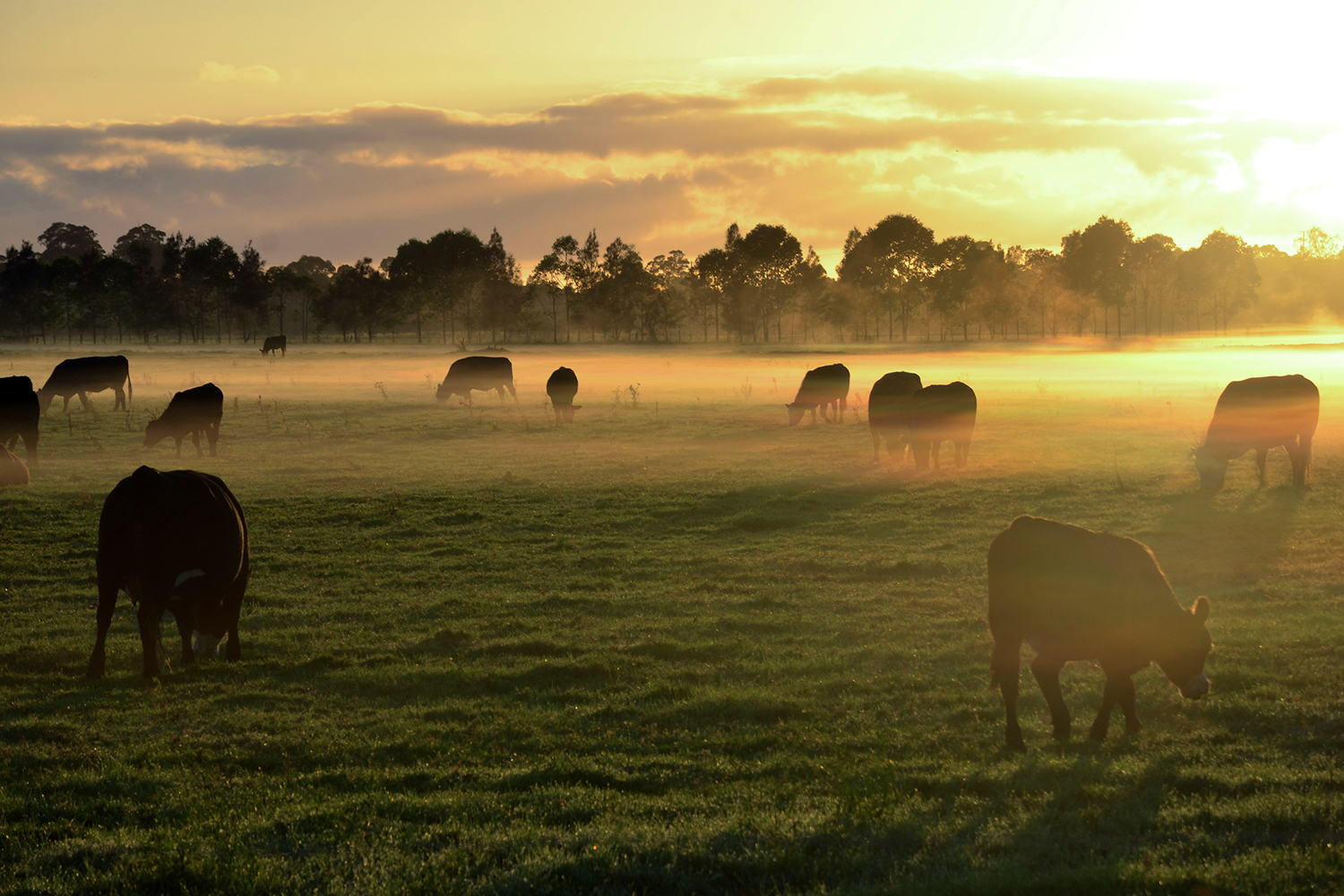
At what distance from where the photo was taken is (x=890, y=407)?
1019 inches

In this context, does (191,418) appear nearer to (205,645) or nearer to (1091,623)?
(205,645)

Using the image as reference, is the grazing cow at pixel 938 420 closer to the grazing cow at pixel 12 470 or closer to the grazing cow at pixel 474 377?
the grazing cow at pixel 12 470

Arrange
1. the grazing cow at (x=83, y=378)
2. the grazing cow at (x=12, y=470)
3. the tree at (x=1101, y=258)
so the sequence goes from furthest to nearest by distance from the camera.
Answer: the tree at (x=1101, y=258) < the grazing cow at (x=83, y=378) < the grazing cow at (x=12, y=470)

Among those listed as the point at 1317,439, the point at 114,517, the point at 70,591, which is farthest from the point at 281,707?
the point at 1317,439

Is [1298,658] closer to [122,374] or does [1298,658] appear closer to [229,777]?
[229,777]

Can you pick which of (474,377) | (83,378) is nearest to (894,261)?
(474,377)

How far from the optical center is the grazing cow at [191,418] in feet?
87.5

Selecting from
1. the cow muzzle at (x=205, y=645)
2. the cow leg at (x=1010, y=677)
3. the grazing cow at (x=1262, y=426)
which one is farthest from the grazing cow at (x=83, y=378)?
the cow leg at (x=1010, y=677)

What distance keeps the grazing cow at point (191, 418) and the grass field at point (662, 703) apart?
3.15 metres

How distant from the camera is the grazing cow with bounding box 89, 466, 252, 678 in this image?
982 centimetres

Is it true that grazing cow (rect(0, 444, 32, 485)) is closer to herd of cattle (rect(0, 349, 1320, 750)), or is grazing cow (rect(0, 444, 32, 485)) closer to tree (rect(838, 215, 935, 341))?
herd of cattle (rect(0, 349, 1320, 750))

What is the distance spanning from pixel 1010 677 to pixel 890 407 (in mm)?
18151

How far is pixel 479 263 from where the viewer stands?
117562mm

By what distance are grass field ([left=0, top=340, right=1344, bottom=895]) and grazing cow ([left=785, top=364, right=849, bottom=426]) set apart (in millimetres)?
11418
